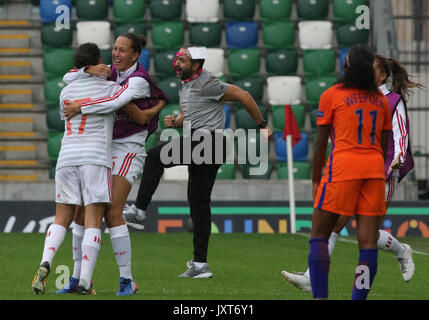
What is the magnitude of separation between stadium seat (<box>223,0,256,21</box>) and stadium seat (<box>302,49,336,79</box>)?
4.15 ft

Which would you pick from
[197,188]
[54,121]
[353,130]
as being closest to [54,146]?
[54,121]

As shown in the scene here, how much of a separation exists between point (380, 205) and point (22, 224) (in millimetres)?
8342

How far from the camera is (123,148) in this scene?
648 cm

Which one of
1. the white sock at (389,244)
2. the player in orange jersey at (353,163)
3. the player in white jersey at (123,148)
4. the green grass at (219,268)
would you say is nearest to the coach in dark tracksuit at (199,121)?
Result: the green grass at (219,268)

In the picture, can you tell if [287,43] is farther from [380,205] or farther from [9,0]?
[380,205]

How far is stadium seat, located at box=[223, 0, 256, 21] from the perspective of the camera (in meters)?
16.4

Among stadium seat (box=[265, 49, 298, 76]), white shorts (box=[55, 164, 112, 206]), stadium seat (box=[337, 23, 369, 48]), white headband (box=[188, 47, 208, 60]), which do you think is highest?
white headband (box=[188, 47, 208, 60])

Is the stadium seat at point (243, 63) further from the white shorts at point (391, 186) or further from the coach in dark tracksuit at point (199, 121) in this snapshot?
the white shorts at point (391, 186)

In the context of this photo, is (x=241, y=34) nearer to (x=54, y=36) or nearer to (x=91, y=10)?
(x=91, y=10)

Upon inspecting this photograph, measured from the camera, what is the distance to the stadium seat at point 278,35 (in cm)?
1609

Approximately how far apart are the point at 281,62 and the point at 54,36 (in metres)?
3.61

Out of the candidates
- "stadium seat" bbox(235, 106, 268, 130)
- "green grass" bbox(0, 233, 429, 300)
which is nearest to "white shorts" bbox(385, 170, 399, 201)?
"green grass" bbox(0, 233, 429, 300)

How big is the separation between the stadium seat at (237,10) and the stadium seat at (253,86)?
132 cm

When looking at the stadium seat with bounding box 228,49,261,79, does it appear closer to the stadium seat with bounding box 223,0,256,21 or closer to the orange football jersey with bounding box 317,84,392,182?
the stadium seat with bounding box 223,0,256,21
